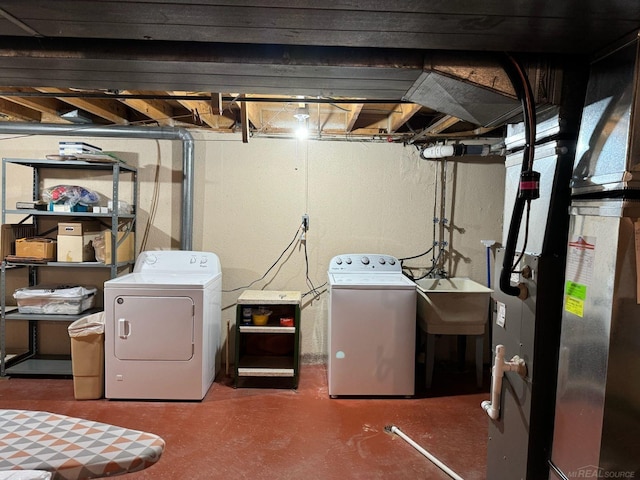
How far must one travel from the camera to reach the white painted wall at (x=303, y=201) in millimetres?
3512

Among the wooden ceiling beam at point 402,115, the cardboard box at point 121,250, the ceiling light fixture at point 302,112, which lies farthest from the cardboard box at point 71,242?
the wooden ceiling beam at point 402,115

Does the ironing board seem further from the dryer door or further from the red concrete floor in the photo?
the dryer door

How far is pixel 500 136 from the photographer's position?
357 centimetres

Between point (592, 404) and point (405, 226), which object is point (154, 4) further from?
point (405, 226)

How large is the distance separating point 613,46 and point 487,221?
251 centimetres

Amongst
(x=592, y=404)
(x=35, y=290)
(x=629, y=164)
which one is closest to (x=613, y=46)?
(x=629, y=164)

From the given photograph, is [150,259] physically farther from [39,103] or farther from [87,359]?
[39,103]

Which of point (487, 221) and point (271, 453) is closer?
point (271, 453)

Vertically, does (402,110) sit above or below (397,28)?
above

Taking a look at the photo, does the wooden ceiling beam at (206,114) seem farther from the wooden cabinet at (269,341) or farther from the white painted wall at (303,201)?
the wooden cabinet at (269,341)

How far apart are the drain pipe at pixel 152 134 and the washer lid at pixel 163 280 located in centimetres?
34

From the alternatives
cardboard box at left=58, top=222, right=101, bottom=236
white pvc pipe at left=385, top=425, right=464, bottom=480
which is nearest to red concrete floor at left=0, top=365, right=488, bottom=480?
white pvc pipe at left=385, top=425, right=464, bottom=480

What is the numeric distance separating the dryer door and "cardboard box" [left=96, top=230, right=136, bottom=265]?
514 millimetres

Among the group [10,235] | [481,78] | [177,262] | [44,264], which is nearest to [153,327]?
[177,262]
